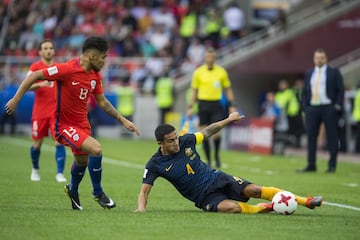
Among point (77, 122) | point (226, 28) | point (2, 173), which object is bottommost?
point (2, 173)

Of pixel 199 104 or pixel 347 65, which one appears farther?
pixel 347 65

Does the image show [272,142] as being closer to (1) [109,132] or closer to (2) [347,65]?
(2) [347,65]

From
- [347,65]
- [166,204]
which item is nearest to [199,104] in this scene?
[166,204]

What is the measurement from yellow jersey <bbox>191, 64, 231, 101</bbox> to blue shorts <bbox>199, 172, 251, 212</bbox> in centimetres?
847

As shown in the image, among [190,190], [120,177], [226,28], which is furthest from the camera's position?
[226,28]

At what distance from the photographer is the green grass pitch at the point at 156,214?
977 centimetres

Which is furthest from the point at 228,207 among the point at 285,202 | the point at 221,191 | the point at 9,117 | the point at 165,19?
the point at 165,19

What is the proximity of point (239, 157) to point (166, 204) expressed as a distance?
11.4 m

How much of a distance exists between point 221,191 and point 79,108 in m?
2.10

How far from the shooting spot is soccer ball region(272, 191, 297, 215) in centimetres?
1137

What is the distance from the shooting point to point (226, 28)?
1384 inches

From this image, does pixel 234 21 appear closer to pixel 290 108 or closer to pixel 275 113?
pixel 275 113

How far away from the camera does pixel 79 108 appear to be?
12016 millimetres

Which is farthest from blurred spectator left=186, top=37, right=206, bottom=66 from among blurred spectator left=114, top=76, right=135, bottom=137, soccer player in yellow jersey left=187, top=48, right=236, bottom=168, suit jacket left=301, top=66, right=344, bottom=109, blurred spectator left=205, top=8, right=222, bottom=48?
suit jacket left=301, top=66, right=344, bottom=109
